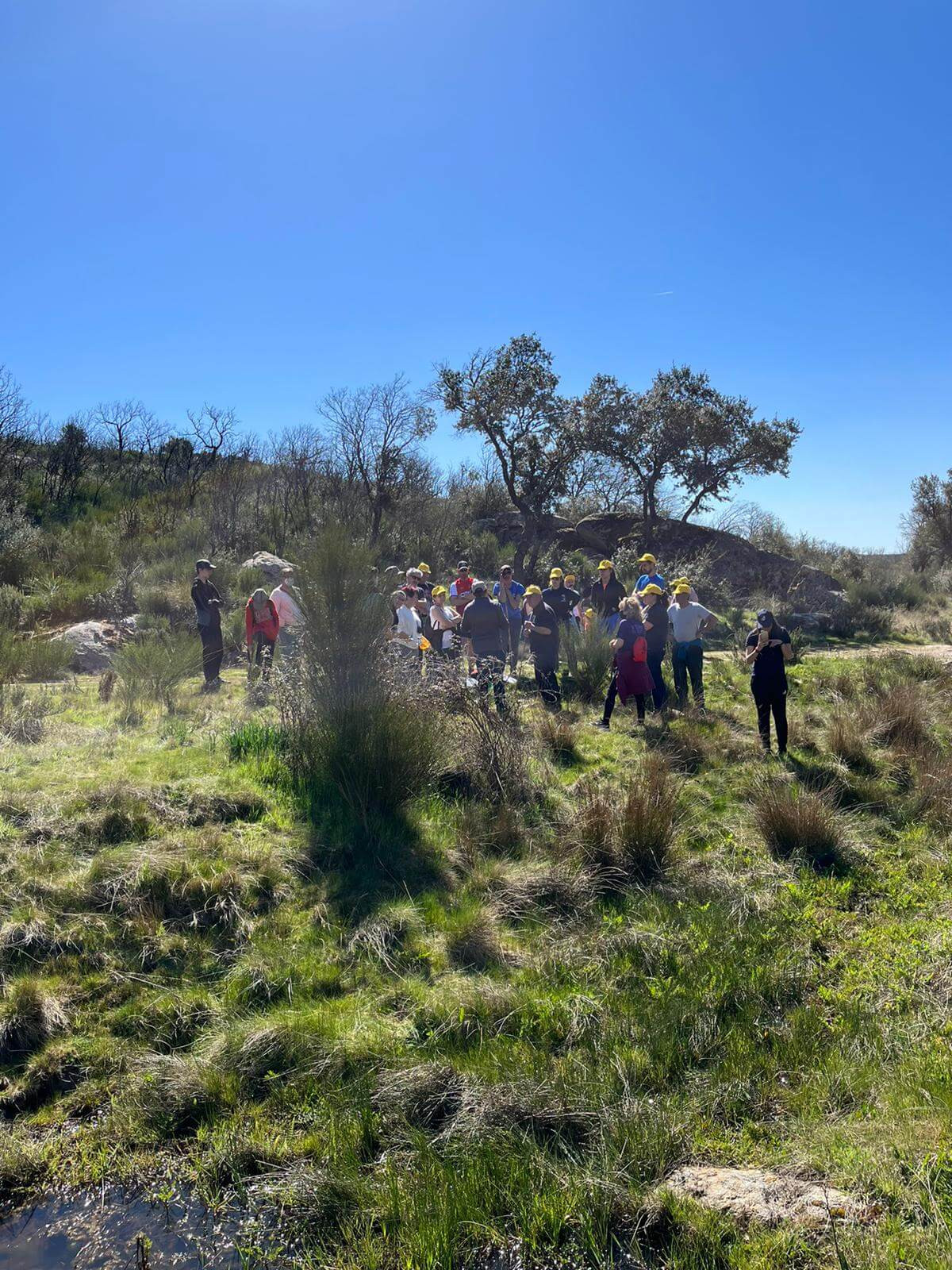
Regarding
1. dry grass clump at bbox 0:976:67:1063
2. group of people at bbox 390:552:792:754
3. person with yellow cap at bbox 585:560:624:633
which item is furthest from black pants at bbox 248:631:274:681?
dry grass clump at bbox 0:976:67:1063

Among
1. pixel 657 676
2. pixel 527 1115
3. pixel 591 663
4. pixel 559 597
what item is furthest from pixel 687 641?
pixel 527 1115

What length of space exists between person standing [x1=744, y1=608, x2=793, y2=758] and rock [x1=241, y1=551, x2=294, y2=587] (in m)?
12.6

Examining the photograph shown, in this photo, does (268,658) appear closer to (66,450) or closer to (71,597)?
(71,597)

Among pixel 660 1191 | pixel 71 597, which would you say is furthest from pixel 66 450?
pixel 660 1191

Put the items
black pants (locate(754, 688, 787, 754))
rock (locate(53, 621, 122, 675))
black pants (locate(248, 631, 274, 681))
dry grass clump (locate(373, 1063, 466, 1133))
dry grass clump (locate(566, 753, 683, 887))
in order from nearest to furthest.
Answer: dry grass clump (locate(373, 1063, 466, 1133)) → dry grass clump (locate(566, 753, 683, 887)) → black pants (locate(754, 688, 787, 754)) → black pants (locate(248, 631, 274, 681)) → rock (locate(53, 621, 122, 675))

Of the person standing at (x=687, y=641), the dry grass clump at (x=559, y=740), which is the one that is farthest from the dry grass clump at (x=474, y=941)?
the person standing at (x=687, y=641)

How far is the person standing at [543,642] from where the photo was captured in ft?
31.0

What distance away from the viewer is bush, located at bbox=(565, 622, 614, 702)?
10.6 m

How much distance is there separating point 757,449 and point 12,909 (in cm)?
2265

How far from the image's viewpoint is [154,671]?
32.1ft

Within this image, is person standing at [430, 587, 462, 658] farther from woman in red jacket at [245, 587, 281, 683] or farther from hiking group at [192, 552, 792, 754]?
woman in red jacket at [245, 587, 281, 683]

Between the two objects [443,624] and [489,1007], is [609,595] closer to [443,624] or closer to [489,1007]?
[443,624]

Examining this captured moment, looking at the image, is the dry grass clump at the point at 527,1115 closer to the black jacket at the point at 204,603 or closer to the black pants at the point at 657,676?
the black pants at the point at 657,676

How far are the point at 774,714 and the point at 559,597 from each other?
349 cm
